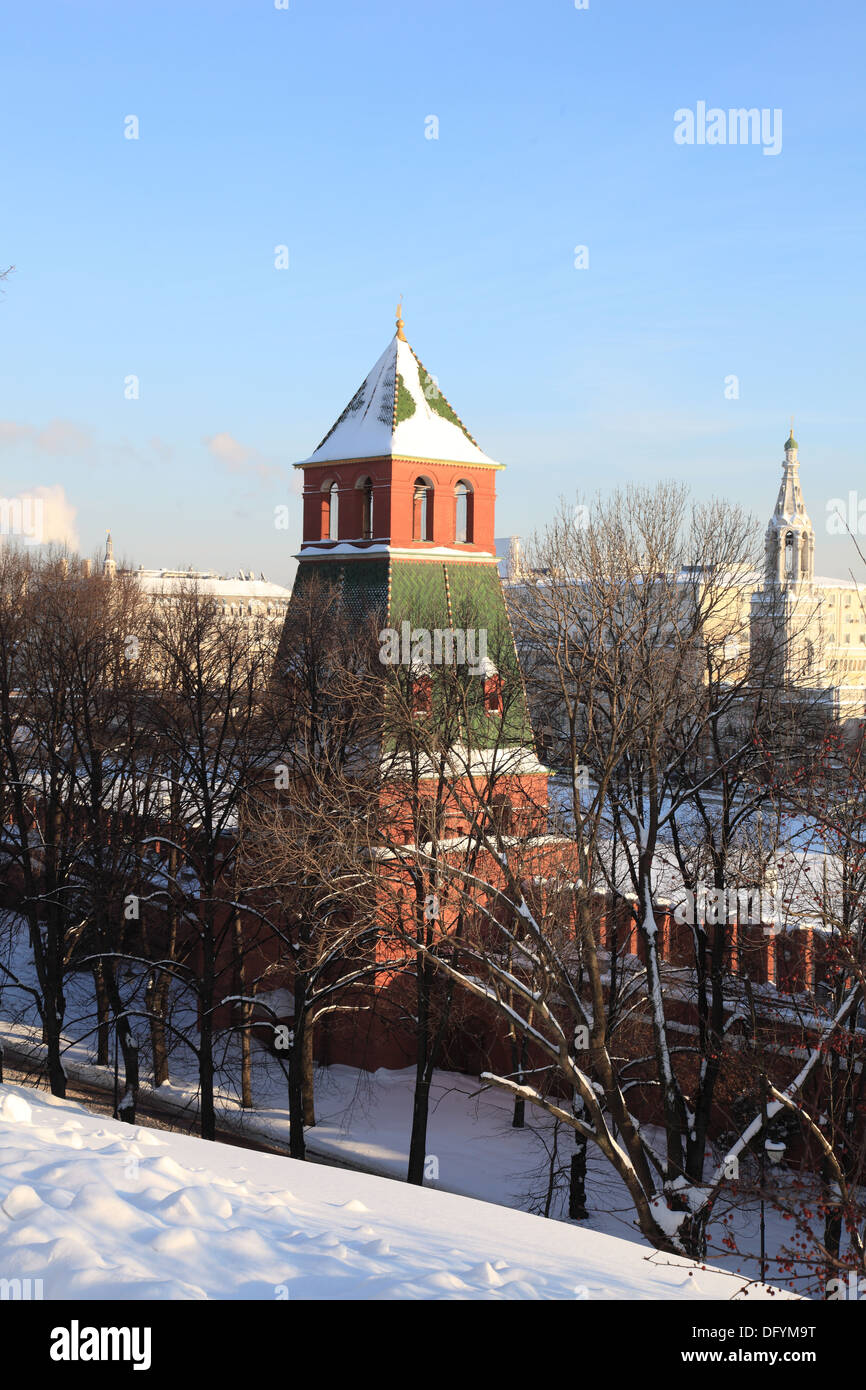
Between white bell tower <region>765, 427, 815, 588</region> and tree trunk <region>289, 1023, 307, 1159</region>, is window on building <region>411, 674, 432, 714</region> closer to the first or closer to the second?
tree trunk <region>289, 1023, 307, 1159</region>

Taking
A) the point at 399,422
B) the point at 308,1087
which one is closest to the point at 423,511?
the point at 399,422

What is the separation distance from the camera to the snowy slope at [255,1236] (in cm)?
666

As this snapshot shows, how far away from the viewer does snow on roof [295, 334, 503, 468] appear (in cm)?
2548

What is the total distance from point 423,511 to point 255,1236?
19890 mm

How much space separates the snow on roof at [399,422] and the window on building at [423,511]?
689 mm

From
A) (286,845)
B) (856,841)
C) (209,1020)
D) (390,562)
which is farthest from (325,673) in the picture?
(856,841)

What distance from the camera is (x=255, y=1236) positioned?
24.5ft

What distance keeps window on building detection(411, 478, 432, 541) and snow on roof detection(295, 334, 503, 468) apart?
689 mm

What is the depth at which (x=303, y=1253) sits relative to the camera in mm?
7406

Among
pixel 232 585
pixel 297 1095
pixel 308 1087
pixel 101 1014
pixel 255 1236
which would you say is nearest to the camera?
pixel 255 1236

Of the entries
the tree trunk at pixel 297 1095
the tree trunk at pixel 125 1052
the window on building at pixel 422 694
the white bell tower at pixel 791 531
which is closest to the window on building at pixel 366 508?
the window on building at pixel 422 694

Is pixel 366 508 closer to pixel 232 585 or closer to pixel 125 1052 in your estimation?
pixel 125 1052
